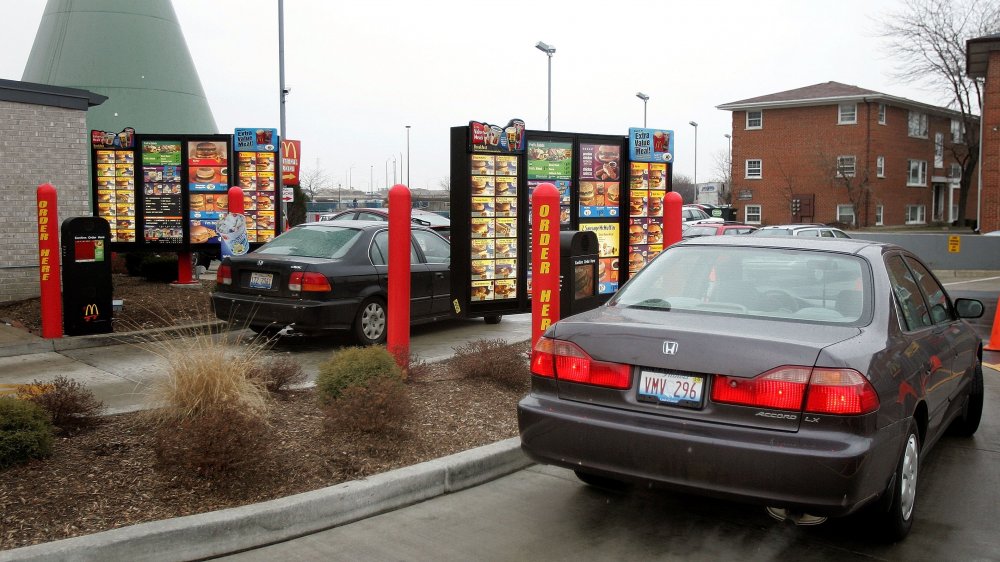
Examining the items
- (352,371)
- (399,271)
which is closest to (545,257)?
(399,271)

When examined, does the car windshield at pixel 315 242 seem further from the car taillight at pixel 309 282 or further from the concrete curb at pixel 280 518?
the concrete curb at pixel 280 518

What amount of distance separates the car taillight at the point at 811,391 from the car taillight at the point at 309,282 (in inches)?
251

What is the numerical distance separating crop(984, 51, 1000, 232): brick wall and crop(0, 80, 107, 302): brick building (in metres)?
32.8

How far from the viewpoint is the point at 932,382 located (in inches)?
193

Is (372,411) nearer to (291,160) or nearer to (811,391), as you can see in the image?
(811,391)

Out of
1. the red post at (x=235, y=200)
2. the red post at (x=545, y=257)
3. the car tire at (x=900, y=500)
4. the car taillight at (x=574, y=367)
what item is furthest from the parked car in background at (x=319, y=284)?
the car tire at (x=900, y=500)

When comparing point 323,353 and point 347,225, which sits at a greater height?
point 347,225

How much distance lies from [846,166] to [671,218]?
1717 inches

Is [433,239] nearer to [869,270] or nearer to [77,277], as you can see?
[77,277]

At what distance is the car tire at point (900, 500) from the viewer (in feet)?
14.0

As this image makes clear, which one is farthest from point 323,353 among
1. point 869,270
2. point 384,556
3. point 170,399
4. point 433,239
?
point 869,270

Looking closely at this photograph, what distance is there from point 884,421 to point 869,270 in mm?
1054

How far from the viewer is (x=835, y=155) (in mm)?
50438

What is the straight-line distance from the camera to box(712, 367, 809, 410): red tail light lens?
383cm
